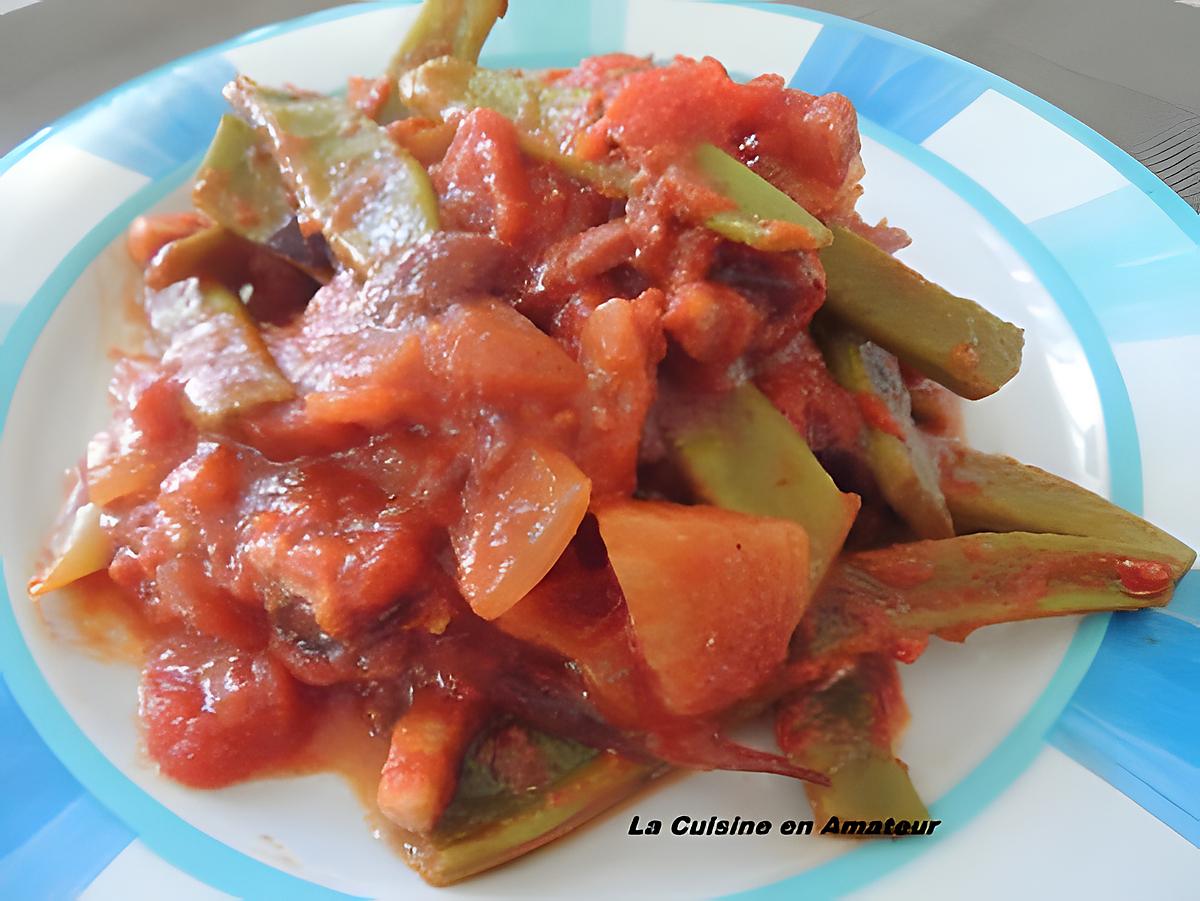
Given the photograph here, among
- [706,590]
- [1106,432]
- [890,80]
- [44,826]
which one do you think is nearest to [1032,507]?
[1106,432]

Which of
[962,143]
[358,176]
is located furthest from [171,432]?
[962,143]

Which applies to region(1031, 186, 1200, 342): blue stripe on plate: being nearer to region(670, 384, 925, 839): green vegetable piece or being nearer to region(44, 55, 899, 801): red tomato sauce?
region(44, 55, 899, 801): red tomato sauce

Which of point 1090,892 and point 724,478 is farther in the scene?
point 724,478

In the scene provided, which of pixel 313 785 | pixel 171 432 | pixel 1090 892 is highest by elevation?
pixel 1090 892

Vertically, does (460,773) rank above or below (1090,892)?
below

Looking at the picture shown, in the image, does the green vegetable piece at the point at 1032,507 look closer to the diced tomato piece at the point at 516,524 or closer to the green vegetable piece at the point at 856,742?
the green vegetable piece at the point at 856,742

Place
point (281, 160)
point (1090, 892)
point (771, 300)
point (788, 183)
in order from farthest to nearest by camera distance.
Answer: point (281, 160), point (788, 183), point (771, 300), point (1090, 892)

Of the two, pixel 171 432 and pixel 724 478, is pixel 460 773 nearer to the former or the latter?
pixel 724 478

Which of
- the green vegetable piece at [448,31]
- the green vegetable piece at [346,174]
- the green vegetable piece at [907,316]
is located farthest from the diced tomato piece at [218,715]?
the green vegetable piece at [448,31]
